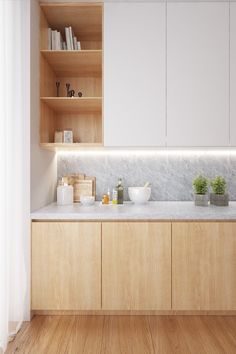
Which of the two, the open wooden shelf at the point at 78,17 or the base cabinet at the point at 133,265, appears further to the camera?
the open wooden shelf at the point at 78,17

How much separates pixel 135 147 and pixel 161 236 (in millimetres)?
758

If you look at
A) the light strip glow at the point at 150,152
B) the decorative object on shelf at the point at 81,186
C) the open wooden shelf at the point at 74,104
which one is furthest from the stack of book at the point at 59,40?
the decorative object on shelf at the point at 81,186

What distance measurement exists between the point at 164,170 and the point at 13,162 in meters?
1.48

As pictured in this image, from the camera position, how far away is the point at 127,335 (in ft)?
7.05

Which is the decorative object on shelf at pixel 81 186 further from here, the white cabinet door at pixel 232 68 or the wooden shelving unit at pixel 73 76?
the white cabinet door at pixel 232 68

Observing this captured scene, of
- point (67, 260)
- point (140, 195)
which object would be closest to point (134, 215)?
point (140, 195)

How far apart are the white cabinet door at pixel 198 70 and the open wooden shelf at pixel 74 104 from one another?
637 millimetres

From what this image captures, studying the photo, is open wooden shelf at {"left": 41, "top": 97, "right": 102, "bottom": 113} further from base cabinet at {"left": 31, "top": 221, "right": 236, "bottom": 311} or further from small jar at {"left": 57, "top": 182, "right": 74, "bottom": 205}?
base cabinet at {"left": 31, "top": 221, "right": 236, "bottom": 311}

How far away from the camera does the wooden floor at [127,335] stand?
6.55ft

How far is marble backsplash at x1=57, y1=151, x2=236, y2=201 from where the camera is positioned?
10.1 ft

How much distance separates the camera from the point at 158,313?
2.45 metres

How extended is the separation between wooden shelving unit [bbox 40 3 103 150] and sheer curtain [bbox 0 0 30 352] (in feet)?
1.01

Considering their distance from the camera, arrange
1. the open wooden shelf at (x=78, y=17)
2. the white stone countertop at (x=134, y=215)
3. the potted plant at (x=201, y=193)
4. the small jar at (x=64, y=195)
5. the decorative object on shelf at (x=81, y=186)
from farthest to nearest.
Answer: the decorative object on shelf at (x=81, y=186) → the small jar at (x=64, y=195) → the potted plant at (x=201, y=193) → the open wooden shelf at (x=78, y=17) → the white stone countertop at (x=134, y=215)

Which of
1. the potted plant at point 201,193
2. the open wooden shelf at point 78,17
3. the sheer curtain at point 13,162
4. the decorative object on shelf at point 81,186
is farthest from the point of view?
the decorative object on shelf at point 81,186
